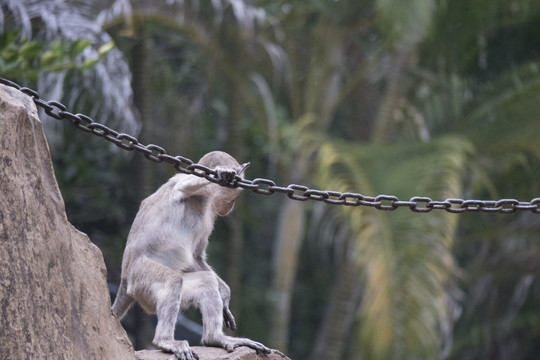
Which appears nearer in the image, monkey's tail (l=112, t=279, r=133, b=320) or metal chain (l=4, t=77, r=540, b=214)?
metal chain (l=4, t=77, r=540, b=214)

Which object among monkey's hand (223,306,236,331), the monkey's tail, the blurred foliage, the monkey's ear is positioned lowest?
the monkey's tail

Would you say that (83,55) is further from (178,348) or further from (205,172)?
(178,348)

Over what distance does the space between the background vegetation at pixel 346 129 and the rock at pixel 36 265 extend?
108 inches

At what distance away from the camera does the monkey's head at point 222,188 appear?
4613 mm

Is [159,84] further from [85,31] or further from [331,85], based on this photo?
[85,31]

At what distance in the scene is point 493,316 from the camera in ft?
46.9

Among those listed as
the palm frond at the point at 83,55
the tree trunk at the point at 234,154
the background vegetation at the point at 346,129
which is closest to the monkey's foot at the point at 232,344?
the background vegetation at the point at 346,129

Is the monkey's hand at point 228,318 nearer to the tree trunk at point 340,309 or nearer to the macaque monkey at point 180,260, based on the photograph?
the macaque monkey at point 180,260

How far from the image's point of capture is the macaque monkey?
4.32 m

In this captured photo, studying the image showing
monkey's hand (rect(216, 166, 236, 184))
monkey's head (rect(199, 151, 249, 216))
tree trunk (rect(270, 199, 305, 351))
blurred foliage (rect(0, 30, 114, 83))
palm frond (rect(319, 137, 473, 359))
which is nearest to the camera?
monkey's hand (rect(216, 166, 236, 184))

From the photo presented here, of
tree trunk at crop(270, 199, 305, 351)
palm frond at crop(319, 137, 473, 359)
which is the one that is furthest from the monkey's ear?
tree trunk at crop(270, 199, 305, 351)

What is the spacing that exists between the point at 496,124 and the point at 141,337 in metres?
5.09

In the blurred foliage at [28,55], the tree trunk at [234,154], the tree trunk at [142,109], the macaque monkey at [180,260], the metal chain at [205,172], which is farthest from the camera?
the tree trunk at [234,154]

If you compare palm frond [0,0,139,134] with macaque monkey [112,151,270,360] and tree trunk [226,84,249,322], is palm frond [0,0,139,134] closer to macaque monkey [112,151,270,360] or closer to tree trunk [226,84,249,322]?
tree trunk [226,84,249,322]
